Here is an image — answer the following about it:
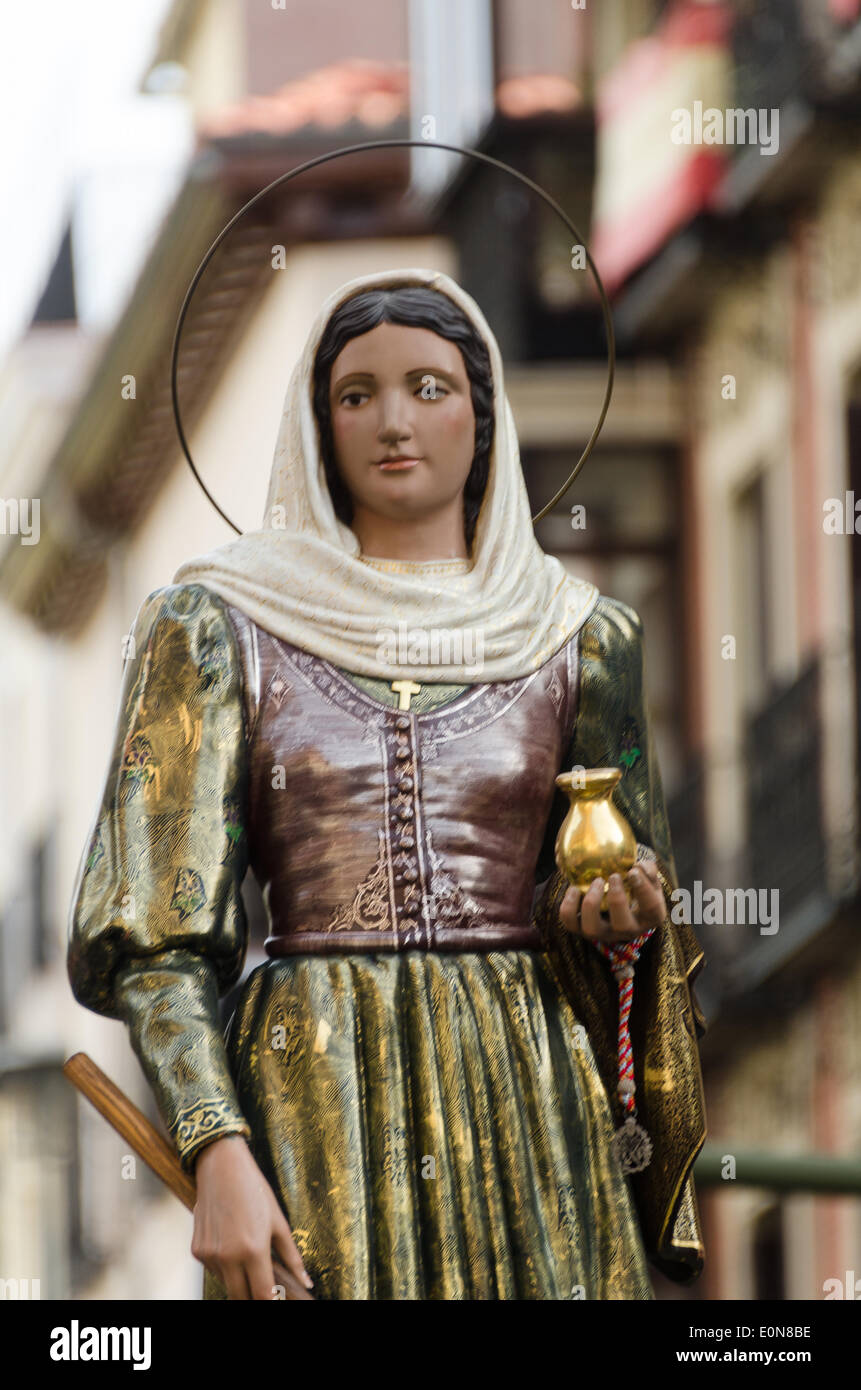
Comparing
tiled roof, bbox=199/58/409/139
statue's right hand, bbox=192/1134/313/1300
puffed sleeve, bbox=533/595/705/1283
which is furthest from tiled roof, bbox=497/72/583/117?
statue's right hand, bbox=192/1134/313/1300

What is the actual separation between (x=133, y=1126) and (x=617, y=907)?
0.74 metres

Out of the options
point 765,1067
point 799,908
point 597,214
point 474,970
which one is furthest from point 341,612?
point 597,214

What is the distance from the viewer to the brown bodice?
566cm

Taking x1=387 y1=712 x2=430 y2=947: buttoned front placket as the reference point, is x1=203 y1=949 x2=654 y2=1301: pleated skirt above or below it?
below

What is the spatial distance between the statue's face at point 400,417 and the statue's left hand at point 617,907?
668mm

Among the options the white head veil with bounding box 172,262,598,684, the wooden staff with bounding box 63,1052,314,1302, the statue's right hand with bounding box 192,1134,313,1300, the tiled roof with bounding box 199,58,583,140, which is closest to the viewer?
the statue's right hand with bounding box 192,1134,313,1300

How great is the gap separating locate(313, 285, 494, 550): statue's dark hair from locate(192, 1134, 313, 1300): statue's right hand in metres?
1.05

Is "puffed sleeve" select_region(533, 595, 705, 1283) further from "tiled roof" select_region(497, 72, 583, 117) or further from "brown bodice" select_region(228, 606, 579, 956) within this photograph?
"tiled roof" select_region(497, 72, 583, 117)

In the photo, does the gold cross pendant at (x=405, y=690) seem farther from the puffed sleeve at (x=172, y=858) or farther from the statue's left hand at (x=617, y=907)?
the statue's left hand at (x=617, y=907)

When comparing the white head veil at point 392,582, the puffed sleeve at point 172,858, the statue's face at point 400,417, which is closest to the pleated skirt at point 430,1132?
the puffed sleeve at point 172,858

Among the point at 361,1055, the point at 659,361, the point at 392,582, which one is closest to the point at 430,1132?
the point at 361,1055

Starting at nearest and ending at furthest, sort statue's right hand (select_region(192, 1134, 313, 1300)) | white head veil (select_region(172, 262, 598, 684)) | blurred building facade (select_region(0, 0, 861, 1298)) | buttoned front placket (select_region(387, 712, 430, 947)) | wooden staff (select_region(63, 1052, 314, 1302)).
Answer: statue's right hand (select_region(192, 1134, 313, 1300)) < wooden staff (select_region(63, 1052, 314, 1302)) < buttoned front placket (select_region(387, 712, 430, 947)) < white head veil (select_region(172, 262, 598, 684)) < blurred building facade (select_region(0, 0, 861, 1298))

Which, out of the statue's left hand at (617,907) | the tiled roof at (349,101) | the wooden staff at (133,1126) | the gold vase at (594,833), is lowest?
the wooden staff at (133,1126)

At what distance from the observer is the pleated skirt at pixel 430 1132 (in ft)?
18.1
